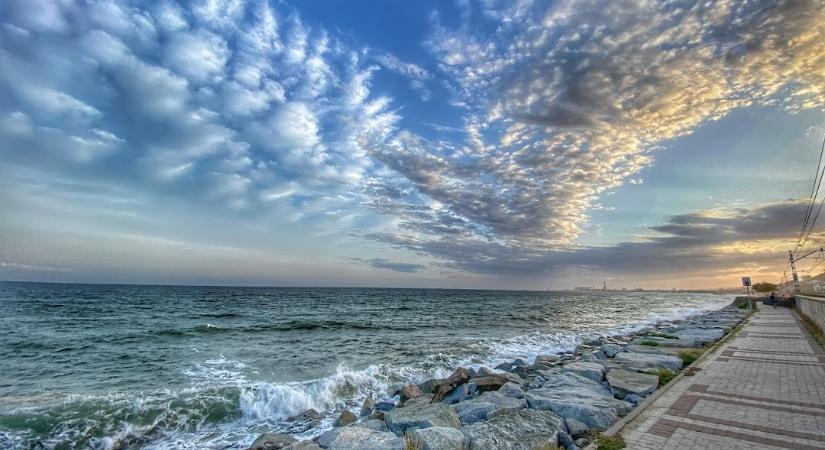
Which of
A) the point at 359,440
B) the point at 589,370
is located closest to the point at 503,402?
the point at 359,440

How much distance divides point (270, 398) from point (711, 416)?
12519 millimetres

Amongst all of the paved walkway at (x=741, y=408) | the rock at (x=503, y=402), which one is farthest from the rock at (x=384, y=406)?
the paved walkway at (x=741, y=408)

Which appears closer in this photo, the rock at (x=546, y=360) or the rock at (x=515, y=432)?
the rock at (x=515, y=432)

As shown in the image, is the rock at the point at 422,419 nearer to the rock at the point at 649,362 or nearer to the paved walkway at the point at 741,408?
the paved walkway at the point at 741,408

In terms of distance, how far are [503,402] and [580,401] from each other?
187 centimetres

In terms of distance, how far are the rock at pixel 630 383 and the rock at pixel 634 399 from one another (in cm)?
24

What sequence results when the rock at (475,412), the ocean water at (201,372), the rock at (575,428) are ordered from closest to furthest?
the rock at (575,428) < the rock at (475,412) < the ocean water at (201,372)

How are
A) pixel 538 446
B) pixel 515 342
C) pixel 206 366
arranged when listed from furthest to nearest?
pixel 515 342, pixel 206 366, pixel 538 446

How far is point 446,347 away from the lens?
74.6 feet

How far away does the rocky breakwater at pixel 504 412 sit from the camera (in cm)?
672

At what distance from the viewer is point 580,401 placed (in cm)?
888

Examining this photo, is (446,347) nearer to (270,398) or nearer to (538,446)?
(270,398)

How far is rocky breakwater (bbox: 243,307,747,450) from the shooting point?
22.1 ft

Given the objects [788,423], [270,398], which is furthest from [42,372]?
[788,423]
